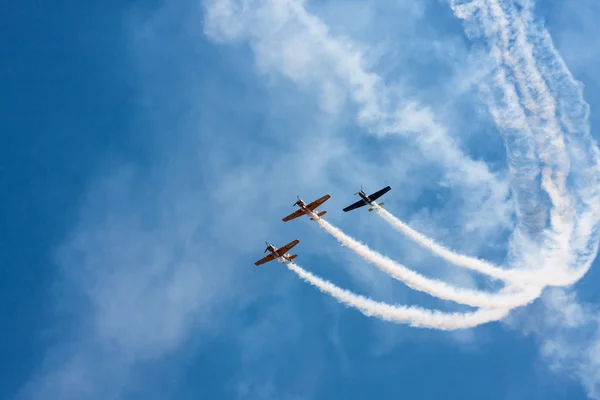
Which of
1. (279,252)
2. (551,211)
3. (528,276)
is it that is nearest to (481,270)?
(528,276)

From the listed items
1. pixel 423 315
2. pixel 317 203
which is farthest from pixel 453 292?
pixel 317 203

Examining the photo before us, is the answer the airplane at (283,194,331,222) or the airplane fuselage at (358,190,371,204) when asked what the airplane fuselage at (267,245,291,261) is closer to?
the airplane at (283,194,331,222)

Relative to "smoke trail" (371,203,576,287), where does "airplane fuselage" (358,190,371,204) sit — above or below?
above

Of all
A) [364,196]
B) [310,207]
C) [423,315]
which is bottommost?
[423,315]

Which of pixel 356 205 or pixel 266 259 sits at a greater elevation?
pixel 356 205

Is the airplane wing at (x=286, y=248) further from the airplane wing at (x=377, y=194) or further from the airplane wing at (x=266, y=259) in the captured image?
the airplane wing at (x=377, y=194)

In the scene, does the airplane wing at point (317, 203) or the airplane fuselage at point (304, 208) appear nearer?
the airplane wing at point (317, 203)

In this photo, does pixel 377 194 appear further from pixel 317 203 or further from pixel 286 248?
pixel 286 248

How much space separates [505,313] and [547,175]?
58.2ft

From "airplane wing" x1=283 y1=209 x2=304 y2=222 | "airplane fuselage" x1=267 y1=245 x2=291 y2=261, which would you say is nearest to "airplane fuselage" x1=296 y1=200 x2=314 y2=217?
"airplane wing" x1=283 y1=209 x2=304 y2=222

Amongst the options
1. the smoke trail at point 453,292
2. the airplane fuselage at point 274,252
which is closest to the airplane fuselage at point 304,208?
the airplane fuselage at point 274,252

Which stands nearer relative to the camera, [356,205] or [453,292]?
[453,292]

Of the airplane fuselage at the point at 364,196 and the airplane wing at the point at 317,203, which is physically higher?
the airplane fuselage at the point at 364,196

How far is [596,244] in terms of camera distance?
6200cm
